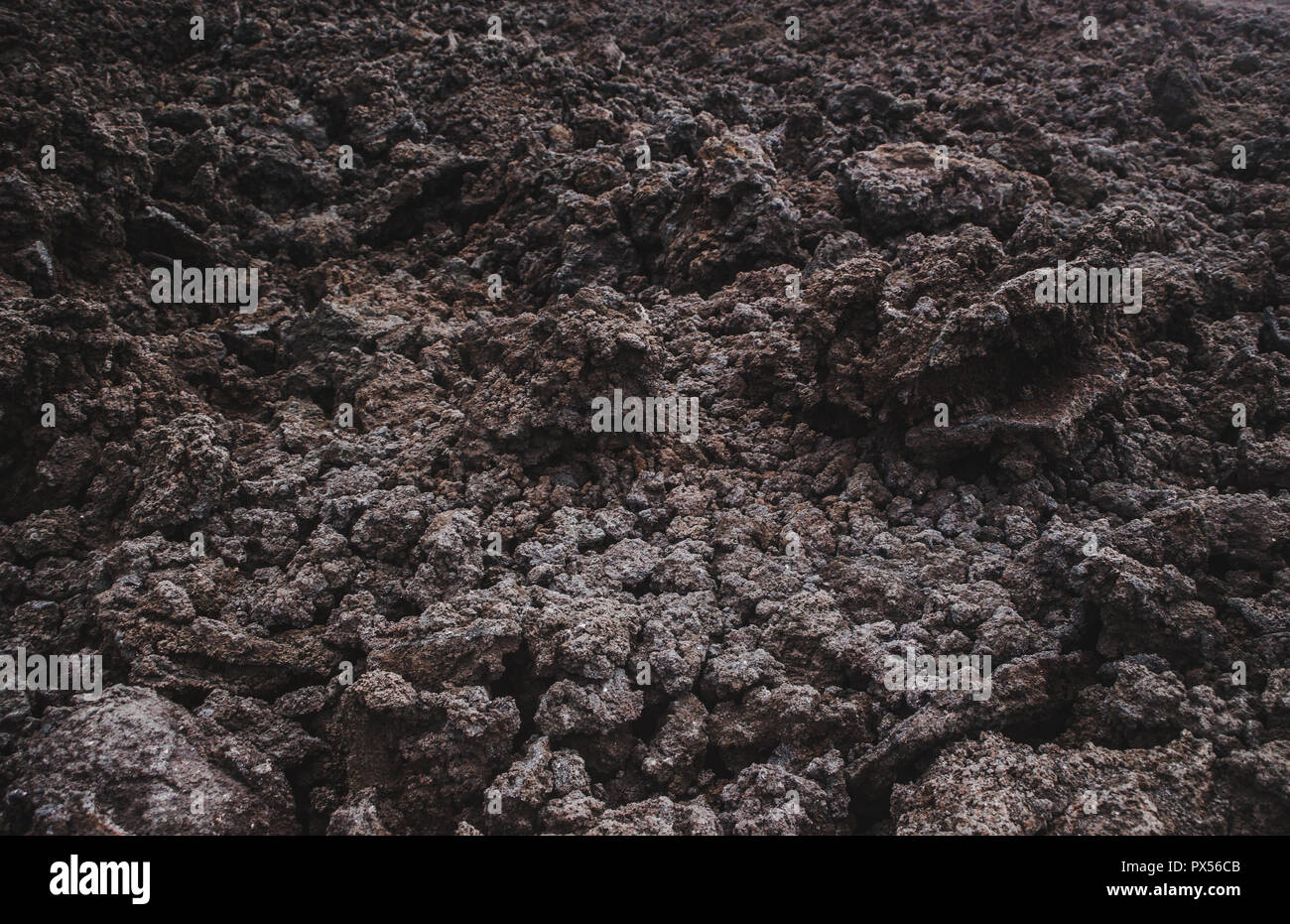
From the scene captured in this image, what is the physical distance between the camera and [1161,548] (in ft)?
17.3

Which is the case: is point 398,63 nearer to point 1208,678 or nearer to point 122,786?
point 122,786

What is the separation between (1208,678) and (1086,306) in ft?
10.3

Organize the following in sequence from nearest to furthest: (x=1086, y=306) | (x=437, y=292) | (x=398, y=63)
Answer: (x=1086, y=306) → (x=437, y=292) → (x=398, y=63)

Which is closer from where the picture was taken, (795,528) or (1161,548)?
(1161,548)

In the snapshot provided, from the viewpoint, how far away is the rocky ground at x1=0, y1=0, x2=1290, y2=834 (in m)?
4.73

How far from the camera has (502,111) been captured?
10.9 meters

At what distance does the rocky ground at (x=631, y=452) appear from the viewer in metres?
4.73

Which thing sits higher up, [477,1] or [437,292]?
[477,1]

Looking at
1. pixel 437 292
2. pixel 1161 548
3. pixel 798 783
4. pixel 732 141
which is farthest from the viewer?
pixel 732 141

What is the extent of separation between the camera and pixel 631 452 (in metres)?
6.82

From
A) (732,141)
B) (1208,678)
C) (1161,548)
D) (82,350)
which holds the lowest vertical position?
(1208,678)

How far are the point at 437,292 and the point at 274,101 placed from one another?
14.9 ft
